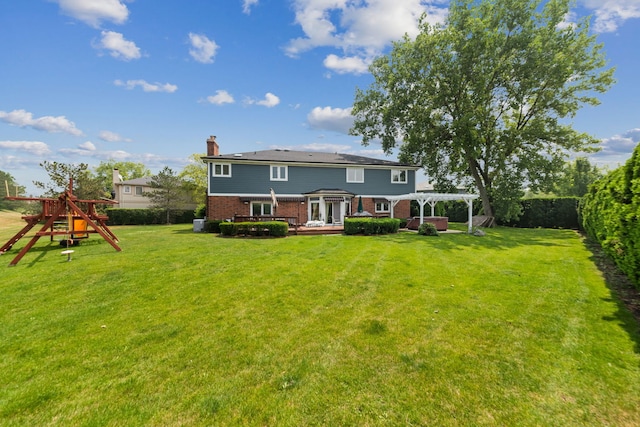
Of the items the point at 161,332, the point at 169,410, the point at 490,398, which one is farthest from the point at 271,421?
the point at 161,332

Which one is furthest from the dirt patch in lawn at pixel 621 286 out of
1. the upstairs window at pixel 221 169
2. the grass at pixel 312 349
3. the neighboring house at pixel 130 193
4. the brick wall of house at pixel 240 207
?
the neighboring house at pixel 130 193

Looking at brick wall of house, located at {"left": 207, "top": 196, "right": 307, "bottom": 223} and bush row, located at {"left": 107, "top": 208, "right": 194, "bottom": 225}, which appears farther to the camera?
bush row, located at {"left": 107, "top": 208, "right": 194, "bottom": 225}

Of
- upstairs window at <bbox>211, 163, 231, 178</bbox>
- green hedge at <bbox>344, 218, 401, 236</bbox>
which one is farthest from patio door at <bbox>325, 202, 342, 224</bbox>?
upstairs window at <bbox>211, 163, 231, 178</bbox>

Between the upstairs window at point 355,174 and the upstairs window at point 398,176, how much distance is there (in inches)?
124

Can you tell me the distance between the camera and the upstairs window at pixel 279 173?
75.4ft

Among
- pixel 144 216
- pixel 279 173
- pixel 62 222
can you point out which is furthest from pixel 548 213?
pixel 144 216

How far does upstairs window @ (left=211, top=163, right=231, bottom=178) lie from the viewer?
21.5 m

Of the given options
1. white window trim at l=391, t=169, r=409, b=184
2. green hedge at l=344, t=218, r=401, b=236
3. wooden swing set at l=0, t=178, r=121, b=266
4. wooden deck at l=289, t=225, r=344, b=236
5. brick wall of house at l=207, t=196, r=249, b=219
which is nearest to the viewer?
wooden swing set at l=0, t=178, r=121, b=266

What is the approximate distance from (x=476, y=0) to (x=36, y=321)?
3271 centimetres

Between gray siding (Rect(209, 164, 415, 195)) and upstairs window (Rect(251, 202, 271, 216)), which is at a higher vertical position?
gray siding (Rect(209, 164, 415, 195))

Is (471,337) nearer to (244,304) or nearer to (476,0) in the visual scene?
(244,304)

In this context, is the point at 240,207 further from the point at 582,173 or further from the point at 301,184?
Result: the point at 582,173

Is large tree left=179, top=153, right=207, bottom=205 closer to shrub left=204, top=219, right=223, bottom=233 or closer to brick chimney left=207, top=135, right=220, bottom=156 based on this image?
brick chimney left=207, top=135, right=220, bottom=156

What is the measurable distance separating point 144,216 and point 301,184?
17.9 m
